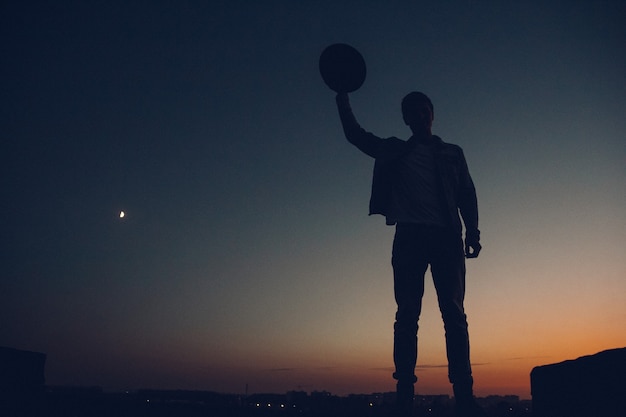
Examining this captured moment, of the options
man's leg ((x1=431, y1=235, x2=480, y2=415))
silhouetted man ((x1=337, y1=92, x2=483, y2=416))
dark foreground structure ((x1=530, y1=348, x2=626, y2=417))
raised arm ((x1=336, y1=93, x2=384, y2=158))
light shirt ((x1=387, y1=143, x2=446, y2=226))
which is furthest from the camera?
raised arm ((x1=336, y1=93, x2=384, y2=158))

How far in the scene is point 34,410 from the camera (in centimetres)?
427

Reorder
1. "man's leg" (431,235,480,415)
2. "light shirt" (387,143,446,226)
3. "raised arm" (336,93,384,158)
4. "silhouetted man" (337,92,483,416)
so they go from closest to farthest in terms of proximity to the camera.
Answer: "man's leg" (431,235,480,415)
"silhouetted man" (337,92,483,416)
"light shirt" (387,143,446,226)
"raised arm" (336,93,384,158)

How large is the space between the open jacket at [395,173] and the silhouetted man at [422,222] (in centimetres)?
1

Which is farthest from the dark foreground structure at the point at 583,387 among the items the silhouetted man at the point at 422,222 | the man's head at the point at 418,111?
the man's head at the point at 418,111

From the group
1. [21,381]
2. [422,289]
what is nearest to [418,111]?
[422,289]

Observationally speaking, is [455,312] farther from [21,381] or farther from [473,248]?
[21,381]

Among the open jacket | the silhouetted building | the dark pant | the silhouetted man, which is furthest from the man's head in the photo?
the silhouetted building

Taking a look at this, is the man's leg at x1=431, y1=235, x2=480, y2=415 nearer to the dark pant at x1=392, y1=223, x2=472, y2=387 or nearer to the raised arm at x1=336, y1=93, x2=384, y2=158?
the dark pant at x1=392, y1=223, x2=472, y2=387

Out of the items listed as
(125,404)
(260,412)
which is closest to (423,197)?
(260,412)

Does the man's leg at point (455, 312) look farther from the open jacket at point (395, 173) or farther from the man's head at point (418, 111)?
the man's head at point (418, 111)

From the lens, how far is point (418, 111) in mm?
5500

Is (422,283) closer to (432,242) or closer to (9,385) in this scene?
(432,242)

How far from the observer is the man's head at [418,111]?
5.50 meters

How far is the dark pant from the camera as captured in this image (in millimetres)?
4766
